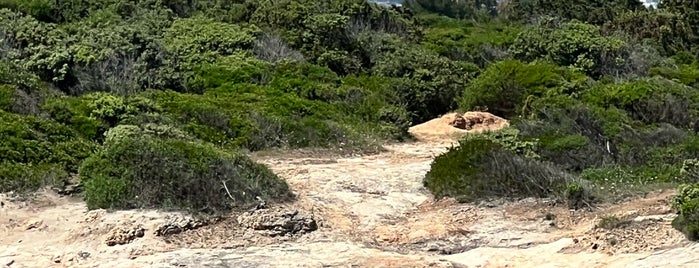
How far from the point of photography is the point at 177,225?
986 cm

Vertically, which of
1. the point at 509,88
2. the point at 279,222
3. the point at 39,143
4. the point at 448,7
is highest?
the point at 39,143

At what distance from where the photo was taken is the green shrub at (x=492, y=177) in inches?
433

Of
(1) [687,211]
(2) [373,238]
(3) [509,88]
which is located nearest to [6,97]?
(2) [373,238]

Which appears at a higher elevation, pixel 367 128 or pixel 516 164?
pixel 516 164

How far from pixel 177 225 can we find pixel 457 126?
12.5 meters

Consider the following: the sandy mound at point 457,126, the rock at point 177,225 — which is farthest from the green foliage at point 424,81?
the rock at point 177,225

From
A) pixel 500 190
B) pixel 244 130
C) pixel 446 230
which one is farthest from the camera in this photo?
pixel 244 130

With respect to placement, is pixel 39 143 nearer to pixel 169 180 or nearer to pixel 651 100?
pixel 169 180

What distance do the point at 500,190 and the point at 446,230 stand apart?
4.46 ft

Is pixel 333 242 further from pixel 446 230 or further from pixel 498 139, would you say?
pixel 498 139

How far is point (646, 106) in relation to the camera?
1948 centimetres

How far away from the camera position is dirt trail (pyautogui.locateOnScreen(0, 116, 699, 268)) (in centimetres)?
872

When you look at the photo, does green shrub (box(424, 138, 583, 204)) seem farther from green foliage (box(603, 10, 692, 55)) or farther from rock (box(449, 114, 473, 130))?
green foliage (box(603, 10, 692, 55))

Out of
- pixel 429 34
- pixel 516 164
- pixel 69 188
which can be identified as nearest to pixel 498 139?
pixel 516 164
